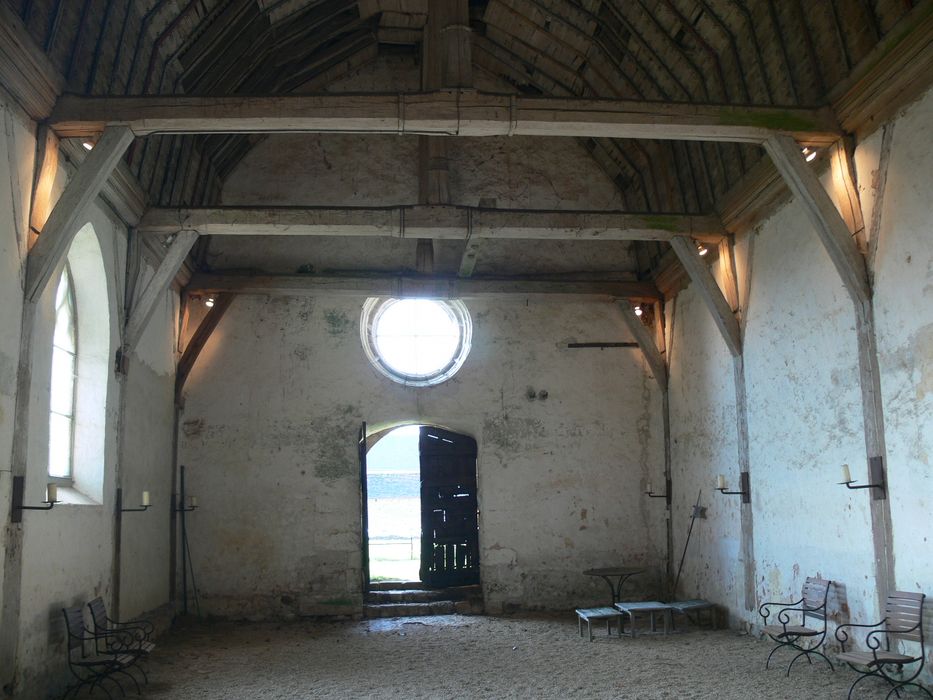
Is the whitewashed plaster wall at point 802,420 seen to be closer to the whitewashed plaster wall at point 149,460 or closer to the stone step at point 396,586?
the stone step at point 396,586

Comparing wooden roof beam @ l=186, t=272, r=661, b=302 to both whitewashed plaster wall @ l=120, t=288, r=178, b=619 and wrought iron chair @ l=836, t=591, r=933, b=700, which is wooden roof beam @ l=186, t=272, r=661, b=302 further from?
wrought iron chair @ l=836, t=591, r=933, b=700

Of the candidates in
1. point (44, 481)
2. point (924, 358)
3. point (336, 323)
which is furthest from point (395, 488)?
point (924, 358)

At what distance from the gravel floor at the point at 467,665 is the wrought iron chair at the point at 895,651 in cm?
21

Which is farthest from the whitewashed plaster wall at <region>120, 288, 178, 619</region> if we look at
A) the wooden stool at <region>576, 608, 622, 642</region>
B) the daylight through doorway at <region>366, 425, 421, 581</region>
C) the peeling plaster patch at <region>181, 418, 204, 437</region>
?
the daylight through doorway at <region>366, 425, 421, 581</region>

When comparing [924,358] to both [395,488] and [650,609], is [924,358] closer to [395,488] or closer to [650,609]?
[650,609]

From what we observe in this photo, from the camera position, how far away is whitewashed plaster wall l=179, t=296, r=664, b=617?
1016 centimetres

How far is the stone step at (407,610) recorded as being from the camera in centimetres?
1002

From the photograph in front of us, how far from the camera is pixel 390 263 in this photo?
10.9 meters

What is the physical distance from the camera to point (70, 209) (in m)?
5.97

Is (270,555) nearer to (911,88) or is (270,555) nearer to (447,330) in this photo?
(447,330)

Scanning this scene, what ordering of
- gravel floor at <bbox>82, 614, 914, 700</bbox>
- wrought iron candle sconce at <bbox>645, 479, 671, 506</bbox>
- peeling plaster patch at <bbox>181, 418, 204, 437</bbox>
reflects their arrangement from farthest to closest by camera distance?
wrought iron candle sconce at <bbox>645, 479, 671, 506</bbox> → peeling plaster patch at <bbox>181, 418, 204, 437</bbox> → gravel floor at <bbox>82, 614, 914, 700</bbox>

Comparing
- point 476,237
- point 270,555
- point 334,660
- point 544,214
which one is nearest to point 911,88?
point 544,214

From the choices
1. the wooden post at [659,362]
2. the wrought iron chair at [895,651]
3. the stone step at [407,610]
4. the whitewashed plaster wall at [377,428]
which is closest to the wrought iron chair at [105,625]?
the whitewashed plaster wall at [377,428]

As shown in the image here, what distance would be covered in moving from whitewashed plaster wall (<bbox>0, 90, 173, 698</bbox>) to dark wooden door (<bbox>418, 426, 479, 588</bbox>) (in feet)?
11.7
